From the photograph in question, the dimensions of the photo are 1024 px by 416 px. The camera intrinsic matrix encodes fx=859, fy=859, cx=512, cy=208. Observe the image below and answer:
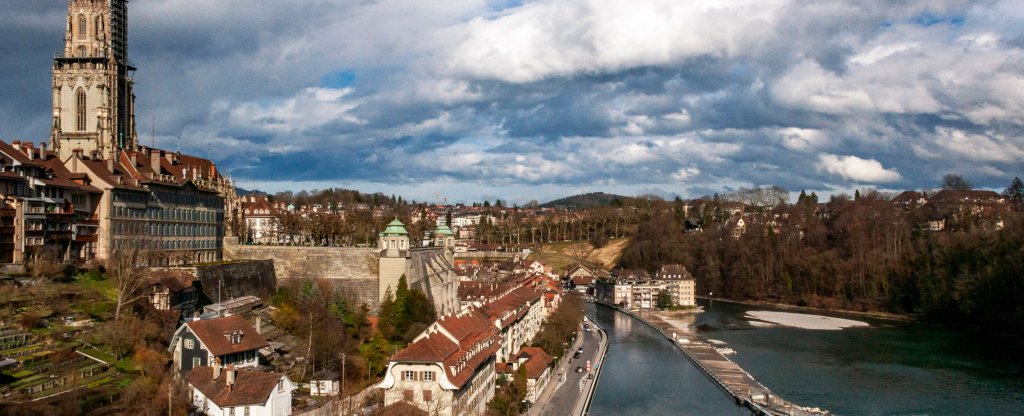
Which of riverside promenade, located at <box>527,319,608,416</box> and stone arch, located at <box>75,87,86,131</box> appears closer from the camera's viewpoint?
riverside promenade, located at <box>527,319,608,416</box>

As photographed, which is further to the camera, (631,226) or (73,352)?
(631,226)

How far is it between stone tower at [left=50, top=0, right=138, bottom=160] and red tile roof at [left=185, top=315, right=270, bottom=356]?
72.7 ft

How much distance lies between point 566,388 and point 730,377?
895cm

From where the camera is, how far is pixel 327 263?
156 feet

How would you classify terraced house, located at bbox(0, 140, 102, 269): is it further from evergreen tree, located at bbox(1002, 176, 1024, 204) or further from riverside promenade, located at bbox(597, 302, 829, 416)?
evergreen tree, located at bbox(1002, 176, 1024, 204)

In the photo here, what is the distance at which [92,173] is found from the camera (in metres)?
38.0

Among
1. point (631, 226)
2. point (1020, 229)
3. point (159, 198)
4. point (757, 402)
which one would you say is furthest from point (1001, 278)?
point (631, 226)

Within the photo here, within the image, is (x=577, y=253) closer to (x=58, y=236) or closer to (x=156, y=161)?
(x=156, y=161)

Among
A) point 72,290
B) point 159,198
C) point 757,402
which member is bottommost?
point 757,402

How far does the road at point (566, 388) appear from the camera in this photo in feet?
112

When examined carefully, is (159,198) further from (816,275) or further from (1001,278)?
(816,275)

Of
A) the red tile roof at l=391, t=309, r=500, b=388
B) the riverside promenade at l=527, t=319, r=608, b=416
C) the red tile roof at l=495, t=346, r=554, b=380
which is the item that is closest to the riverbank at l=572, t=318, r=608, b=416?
the riverside promenade at l=527, t=319, r=608, b=416

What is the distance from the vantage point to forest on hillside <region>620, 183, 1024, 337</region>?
57.7 metres

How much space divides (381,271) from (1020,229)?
4262 centimetres
